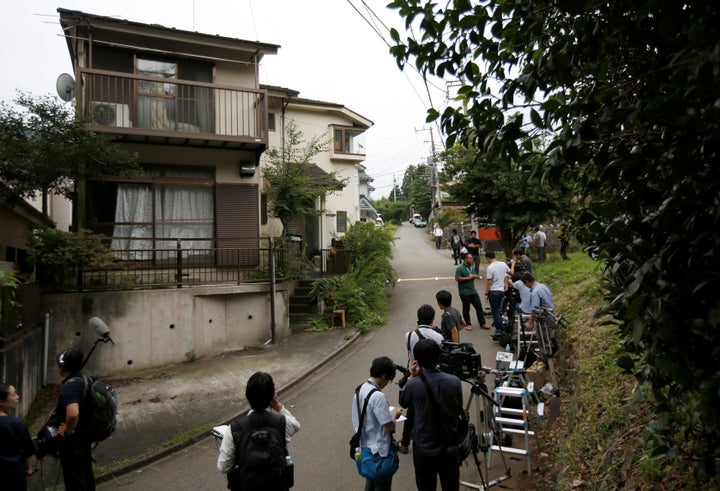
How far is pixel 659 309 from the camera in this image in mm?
1771

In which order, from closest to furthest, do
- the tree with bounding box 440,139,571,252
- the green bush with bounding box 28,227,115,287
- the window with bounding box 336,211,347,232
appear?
the green bush with bounding box 28,227,115,287 < the tree with bounding box 440,139,571,252 < the window with bounding box 336,211,347,232

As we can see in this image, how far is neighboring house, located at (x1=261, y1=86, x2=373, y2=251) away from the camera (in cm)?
1675

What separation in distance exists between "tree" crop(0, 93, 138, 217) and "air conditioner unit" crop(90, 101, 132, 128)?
1.17 metres

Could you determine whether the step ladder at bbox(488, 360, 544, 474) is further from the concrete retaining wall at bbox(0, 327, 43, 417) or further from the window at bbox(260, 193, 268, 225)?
the window at bbox(260, 193, 268, 225)

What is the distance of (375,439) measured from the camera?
374 centimetres

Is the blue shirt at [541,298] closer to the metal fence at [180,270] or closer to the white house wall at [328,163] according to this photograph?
the metal fence at [180,270]

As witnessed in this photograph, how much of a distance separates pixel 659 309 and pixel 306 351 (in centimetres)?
910

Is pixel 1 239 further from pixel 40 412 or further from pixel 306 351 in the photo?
pixel 306 351

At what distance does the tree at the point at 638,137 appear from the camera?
72.9 inches

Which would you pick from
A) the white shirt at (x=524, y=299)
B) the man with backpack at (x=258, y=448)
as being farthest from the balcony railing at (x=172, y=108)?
the man with backpack at (x=258, y=448)

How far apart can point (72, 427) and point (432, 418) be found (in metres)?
3.29

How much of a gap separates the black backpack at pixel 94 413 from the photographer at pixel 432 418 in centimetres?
295

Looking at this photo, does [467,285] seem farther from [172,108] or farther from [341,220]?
[341,220]

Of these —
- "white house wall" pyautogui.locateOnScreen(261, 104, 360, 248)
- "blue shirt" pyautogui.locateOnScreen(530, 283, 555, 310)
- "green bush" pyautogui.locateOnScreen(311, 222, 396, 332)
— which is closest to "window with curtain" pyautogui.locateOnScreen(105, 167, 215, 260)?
"green bush" pyautogui.locateOnScreen(311, 222, 396, 332)
